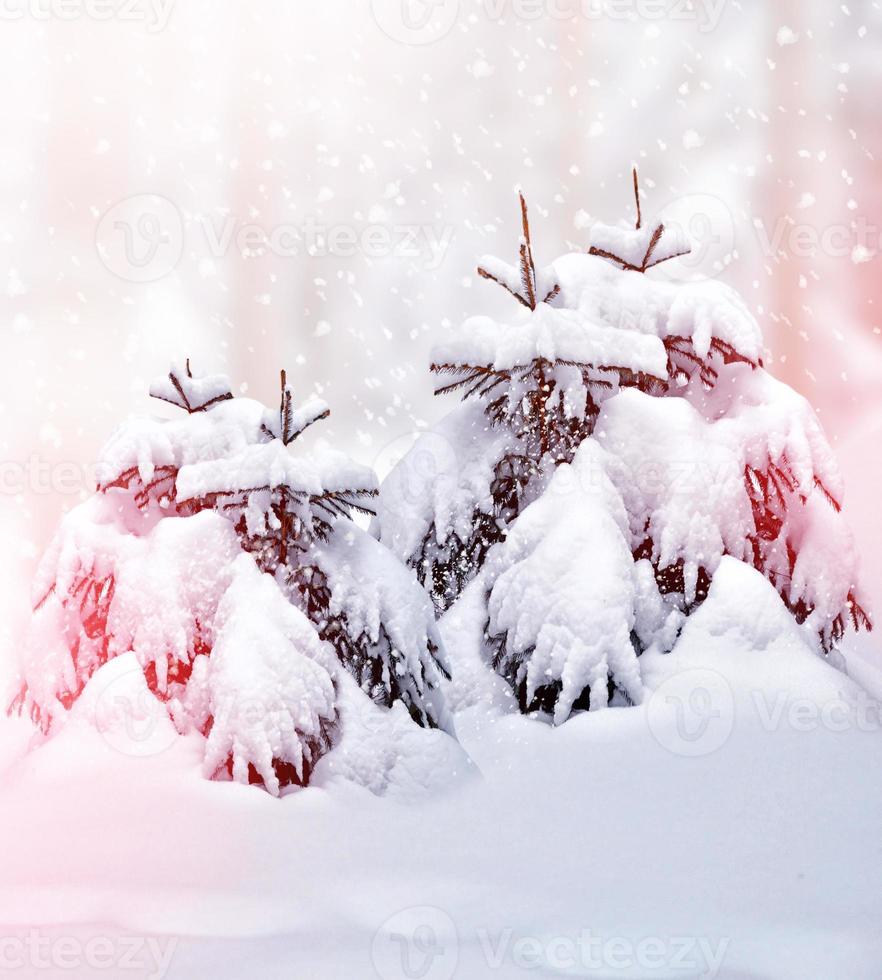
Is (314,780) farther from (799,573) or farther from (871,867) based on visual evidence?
(799,573)

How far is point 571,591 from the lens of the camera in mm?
6191

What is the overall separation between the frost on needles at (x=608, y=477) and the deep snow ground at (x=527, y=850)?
16.8 inches

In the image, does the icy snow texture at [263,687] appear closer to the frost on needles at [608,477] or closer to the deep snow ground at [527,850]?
the deep snow ground at [527,850]

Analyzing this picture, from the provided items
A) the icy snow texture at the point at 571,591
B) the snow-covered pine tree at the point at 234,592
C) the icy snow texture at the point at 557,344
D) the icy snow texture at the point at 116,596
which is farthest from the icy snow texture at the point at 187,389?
the icy snow texture at the point at 571,591

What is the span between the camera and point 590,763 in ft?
18.6

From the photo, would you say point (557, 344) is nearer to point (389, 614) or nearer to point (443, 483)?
point (443, 483)

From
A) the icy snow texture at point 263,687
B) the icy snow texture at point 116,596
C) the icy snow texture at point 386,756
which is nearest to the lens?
the icy snow texture at point 263,687

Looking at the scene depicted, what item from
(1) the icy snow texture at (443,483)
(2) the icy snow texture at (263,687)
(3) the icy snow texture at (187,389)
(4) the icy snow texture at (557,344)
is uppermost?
(4) the icy snow texture at (557,344)

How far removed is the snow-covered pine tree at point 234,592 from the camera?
209 inches

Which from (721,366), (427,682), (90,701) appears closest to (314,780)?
(427,682)

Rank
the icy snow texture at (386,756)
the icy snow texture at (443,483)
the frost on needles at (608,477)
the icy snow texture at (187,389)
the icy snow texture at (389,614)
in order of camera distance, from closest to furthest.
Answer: the icy snow texture at (386,756), the icy snow texture at (389,614), the frost on needles at (608,477), the icy snow texture at (187,389), the icy snow texture at (443,483)

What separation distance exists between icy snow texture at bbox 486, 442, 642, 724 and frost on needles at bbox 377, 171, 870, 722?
13mm

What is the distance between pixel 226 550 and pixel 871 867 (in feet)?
12.6

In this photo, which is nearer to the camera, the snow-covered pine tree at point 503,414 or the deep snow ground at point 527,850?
the deep snow ground at point 527,850
